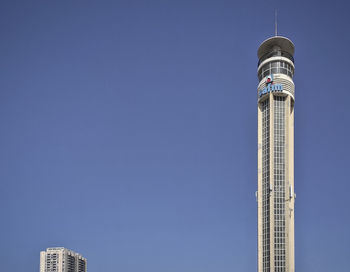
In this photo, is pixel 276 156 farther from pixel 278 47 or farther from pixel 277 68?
pixel 278 47

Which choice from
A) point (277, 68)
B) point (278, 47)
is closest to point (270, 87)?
point (277, 68)

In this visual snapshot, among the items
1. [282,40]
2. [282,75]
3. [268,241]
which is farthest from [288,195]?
[282,40]

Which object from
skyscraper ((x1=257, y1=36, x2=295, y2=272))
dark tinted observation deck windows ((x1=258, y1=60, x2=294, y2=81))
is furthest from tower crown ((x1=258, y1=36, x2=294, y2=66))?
dark tinted observation deck windows ((x1=258, y1=60, x2=294, y2=81))

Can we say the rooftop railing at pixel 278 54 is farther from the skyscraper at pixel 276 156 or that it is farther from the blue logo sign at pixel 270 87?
the blue logo sign at pixel 270 87

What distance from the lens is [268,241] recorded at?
106375 mm

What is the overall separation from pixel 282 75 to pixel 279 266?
48.4m

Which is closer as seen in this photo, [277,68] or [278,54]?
[277,68]

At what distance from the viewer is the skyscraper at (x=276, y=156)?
4126 inches

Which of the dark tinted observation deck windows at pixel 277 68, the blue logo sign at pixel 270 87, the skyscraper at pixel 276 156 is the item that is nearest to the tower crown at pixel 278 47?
the skyscraper at pixel 276 156

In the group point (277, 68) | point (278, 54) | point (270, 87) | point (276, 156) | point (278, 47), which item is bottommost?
point (276, 156)

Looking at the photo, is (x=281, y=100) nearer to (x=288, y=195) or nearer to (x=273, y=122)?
(x=273, y=122)

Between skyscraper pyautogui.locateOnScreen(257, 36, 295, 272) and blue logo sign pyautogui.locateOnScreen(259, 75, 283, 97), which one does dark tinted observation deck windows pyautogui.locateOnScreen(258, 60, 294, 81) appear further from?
blue logo sign pyautogui.locateOnScreen(259, 75, 283, 97)

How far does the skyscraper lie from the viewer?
105m

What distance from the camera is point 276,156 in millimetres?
110500
